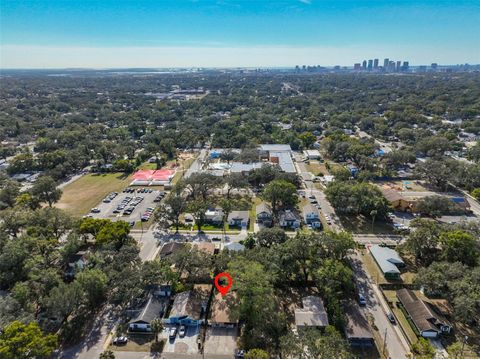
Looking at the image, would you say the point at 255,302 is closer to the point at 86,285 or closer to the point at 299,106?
the point at 86,285

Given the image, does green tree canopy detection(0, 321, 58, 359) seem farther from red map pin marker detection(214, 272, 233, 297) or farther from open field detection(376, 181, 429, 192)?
open field detection(376, 181, 429, 192)

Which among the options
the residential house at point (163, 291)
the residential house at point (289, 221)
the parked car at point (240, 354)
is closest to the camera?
the parked car at point (240, 354)

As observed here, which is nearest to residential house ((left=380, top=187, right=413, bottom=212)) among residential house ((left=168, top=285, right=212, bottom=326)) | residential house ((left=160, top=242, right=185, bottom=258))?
residential house ((left=160, top=242, right=185, bottom=258))

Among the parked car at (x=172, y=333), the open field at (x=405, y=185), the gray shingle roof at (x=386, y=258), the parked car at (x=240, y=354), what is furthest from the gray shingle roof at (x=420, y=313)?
the open field at (x=405, y=185)

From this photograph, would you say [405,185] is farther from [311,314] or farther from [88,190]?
[88,190]

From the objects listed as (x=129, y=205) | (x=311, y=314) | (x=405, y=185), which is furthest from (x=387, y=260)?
(x=129, y=205)

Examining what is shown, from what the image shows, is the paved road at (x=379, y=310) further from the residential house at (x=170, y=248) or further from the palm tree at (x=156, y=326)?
the residential house at (x=170, y=248)

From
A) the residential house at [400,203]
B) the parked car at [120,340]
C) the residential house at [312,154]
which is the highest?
the residential house at [312,154]
